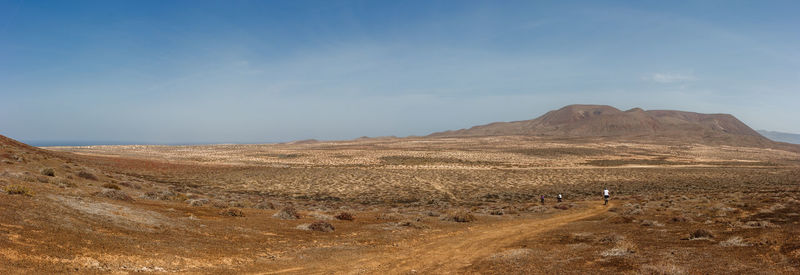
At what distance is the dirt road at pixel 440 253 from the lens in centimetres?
1086

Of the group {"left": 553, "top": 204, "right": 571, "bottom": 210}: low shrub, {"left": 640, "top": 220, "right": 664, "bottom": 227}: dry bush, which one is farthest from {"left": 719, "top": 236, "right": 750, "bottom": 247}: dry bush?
{"left": 553, "top": 204, "right": 571, "bottom": 210}: low shrub

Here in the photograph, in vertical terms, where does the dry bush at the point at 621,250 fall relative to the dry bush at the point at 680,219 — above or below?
above

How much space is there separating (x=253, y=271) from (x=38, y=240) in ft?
16.5

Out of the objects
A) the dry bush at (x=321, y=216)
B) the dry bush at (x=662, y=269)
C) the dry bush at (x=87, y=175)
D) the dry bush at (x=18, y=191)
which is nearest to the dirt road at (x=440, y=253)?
the dry bush at (x=662, y=269)

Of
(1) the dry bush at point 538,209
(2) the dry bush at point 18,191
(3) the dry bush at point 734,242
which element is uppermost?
(2) the dry bush at point 18,191

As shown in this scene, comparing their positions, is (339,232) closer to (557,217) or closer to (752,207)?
(557,217)

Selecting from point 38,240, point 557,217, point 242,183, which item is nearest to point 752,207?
point 557,217

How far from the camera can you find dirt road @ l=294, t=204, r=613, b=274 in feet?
35.6

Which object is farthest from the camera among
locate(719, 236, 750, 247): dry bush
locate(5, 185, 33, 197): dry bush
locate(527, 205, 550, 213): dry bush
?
locate(527, 205, 550, 213): dry bush

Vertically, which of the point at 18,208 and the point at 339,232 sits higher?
the point at 18,208

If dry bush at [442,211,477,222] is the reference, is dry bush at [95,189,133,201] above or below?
above

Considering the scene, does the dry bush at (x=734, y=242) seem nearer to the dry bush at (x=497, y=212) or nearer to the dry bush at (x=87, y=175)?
the dry bush at (x=497, y=212)

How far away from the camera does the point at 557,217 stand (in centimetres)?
2228

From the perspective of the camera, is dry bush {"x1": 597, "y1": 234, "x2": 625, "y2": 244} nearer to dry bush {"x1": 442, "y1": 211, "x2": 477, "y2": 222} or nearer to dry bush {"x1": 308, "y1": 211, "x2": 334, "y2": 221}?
dry bush {"x1": 442, "y1": 211, "x2": 477, "y2": 222}
